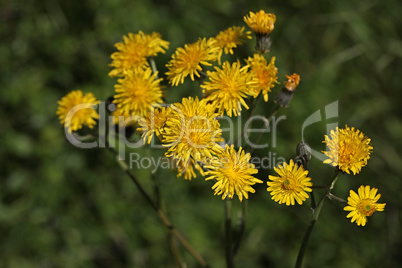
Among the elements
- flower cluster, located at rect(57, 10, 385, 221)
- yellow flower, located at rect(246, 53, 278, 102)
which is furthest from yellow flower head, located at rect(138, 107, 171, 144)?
yellow flower, located at rect(246, 53, 278, 102)

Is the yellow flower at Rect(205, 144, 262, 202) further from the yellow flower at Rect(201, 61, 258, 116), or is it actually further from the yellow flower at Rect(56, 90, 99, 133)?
the yellow flower at Rect(56, 90, 99, 133)

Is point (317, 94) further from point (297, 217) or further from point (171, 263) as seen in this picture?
point (171, 263)

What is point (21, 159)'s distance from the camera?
123 inches

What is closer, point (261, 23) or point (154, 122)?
point (154, 122)

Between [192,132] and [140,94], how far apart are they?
0.34 m

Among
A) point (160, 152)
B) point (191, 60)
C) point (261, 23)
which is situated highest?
point (261, 23)

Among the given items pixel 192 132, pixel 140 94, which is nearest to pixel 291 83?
pixel 192 132

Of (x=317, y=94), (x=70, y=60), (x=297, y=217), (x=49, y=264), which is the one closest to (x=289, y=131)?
(x=317, y=94)

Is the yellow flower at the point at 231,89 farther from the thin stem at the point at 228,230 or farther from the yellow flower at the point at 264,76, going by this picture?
the thin stem at the point at 228,230

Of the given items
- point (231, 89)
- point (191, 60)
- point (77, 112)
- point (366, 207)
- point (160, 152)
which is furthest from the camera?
point (160, 152)

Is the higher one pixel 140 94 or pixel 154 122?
pixel 140 94

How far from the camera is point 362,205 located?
1303 millimetres

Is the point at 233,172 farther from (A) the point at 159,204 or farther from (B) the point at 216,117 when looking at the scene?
(A) the point at 159,204

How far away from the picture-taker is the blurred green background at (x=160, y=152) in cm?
282
